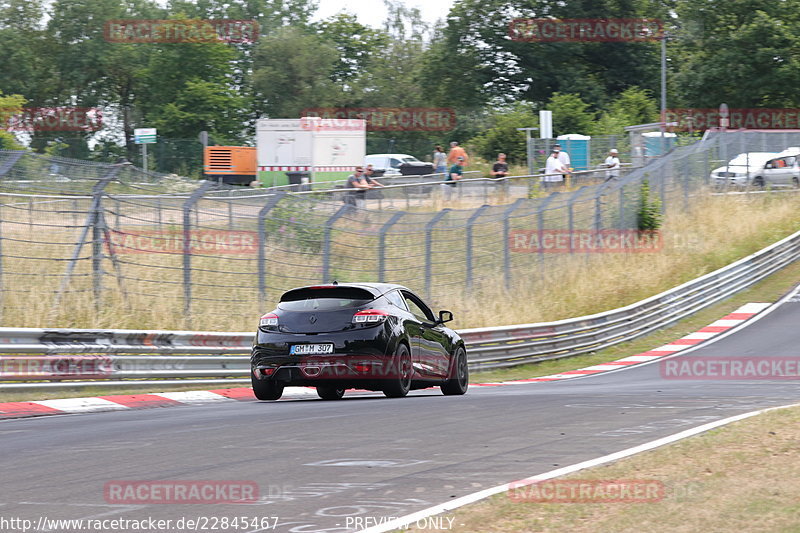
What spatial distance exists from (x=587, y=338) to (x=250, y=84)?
6096 cm

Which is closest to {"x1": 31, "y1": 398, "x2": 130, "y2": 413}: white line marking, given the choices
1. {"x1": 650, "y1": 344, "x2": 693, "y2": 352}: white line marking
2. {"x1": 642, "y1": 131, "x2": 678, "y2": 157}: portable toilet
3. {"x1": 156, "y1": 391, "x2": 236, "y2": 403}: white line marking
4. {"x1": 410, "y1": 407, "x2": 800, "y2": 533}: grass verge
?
{"x1": 156, "y1": 391, "x2": 236, "y2": 403}: white line marking

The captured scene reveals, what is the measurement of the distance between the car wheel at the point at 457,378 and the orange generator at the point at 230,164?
119 ft

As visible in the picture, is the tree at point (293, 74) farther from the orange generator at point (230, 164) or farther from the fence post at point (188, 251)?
the fence post at point (188, 251)

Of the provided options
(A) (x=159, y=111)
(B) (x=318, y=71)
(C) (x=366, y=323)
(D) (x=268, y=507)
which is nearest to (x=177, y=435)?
(D) (x=268, y=507)

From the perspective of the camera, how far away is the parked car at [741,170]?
3938cm

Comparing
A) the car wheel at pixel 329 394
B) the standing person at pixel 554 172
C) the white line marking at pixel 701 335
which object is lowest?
the white line marking at pixel 701 335

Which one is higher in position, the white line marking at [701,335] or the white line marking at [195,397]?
the white line marking at [195,397]

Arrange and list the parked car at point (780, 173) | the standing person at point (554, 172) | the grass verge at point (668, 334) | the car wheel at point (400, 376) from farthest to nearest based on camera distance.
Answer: the parked car at point (780, 173), the standing person at point (554, 172), the grass verge at point (668, 334), the car wheel at point (400, 376)

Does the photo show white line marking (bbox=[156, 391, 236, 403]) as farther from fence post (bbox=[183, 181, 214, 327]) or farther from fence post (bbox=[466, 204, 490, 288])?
fence post (bbox=[466, 204, 490, 288])

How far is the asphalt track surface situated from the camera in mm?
6547

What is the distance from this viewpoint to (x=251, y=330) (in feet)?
58.3

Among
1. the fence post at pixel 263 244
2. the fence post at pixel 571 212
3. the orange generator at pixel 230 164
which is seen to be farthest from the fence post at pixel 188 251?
the orange generator at pixel 230 164

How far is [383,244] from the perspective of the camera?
2030 centimetres

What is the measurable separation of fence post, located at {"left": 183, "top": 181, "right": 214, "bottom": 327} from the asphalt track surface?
11.8 ft
